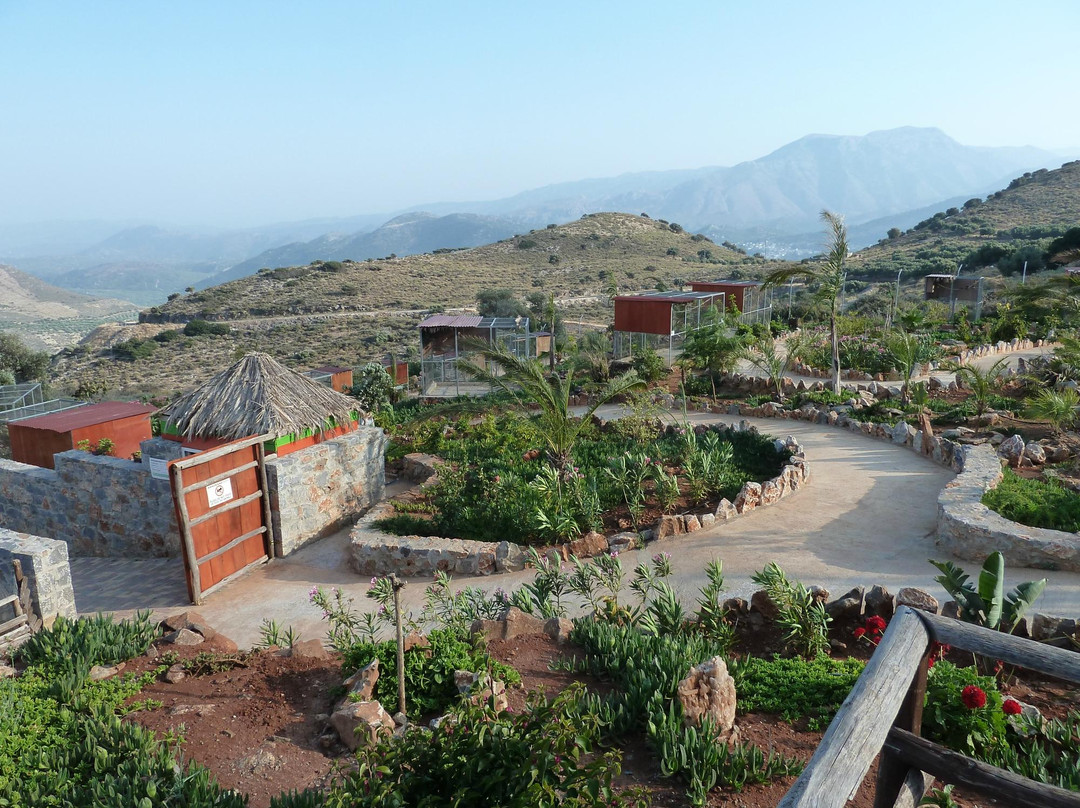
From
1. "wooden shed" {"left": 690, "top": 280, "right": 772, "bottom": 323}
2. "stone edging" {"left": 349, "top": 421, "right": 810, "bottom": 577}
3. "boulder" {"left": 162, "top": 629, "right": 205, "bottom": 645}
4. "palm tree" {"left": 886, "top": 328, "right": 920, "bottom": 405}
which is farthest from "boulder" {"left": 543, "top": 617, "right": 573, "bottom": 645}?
"wooden shed" {"left": 690, "top": 280, "right": 772, "bottom": 323}

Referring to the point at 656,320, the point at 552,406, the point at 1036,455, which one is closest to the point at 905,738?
the point at 552,406

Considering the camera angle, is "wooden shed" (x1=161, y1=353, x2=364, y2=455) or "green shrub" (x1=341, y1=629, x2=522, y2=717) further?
"wooden shed" (x1=161, y1=353, x2=364, y2=455)

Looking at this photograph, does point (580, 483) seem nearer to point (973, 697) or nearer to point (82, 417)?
point (973, 697)

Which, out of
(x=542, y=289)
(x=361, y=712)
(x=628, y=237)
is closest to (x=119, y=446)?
(x=361, y=712)

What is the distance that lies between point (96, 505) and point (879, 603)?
32.7 feet

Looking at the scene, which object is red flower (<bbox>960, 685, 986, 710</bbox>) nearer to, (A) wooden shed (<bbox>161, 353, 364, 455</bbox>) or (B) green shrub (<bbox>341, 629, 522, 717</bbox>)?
(B) green shrub (<bbox>341, 629, 522, 717</bbox>)

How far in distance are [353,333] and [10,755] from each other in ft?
128

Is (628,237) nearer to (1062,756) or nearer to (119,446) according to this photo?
(119,446)

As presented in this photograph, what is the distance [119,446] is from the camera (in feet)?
40.8

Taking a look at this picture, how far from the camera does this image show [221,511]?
8609mm

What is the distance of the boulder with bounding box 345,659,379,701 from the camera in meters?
4.75

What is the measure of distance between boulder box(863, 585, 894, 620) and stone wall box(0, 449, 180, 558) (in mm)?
8450

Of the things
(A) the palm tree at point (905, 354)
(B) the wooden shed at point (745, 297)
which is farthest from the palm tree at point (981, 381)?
(B) the wooden shed at point (745, 297)

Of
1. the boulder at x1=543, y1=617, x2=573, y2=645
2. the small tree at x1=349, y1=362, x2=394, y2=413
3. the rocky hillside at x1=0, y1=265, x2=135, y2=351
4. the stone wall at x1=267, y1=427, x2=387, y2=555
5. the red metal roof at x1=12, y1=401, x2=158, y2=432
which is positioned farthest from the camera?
the rocky hillside at x1=0, y1=265, x2=135, y2=351
